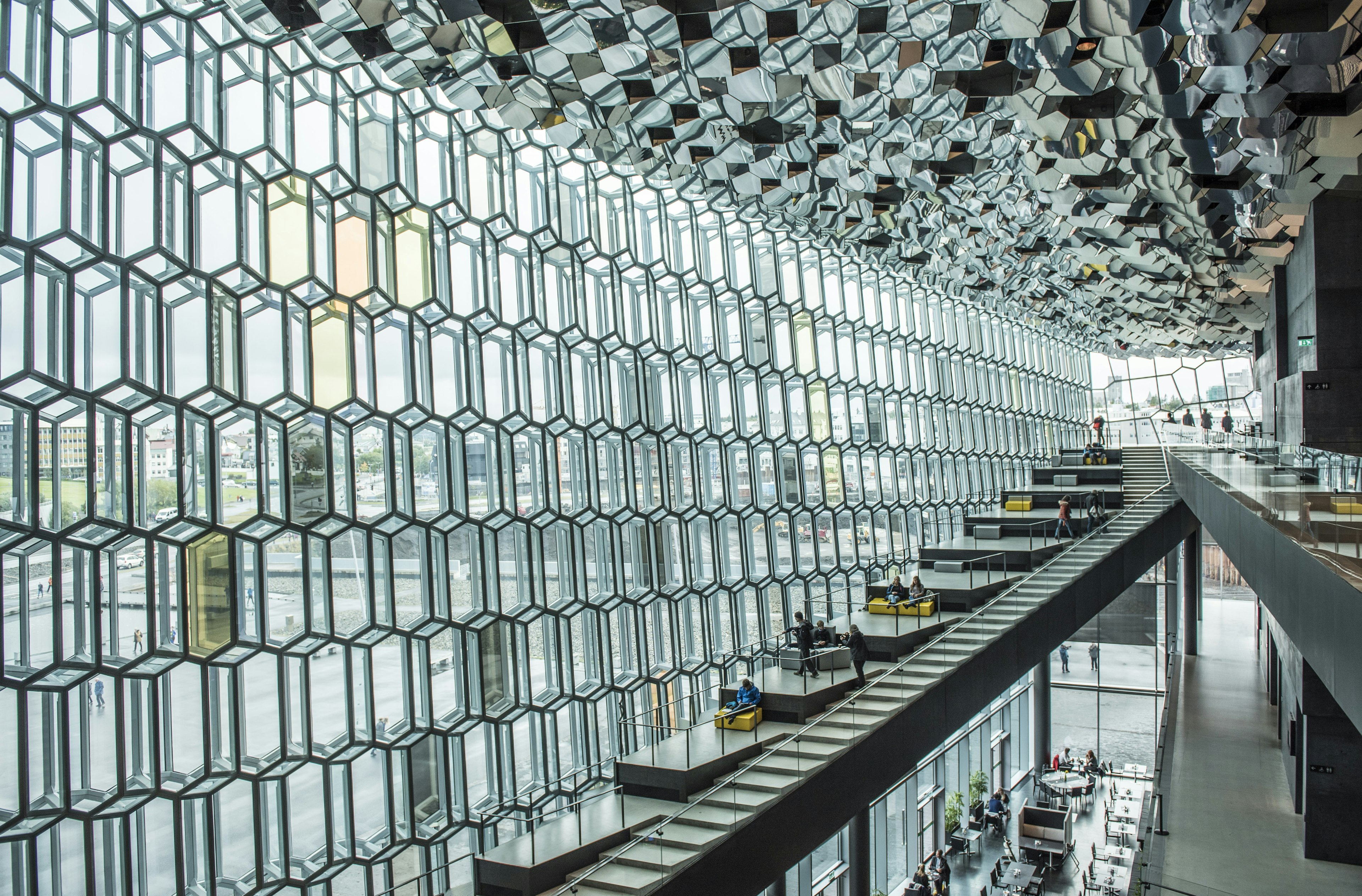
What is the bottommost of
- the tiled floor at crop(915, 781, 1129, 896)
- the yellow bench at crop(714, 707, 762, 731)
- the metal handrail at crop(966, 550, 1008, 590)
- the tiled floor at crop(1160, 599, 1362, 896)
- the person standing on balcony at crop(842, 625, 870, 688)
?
the tiled floor at crop(915, 781, 1129, 896)

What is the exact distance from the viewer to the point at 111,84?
24.8 ft

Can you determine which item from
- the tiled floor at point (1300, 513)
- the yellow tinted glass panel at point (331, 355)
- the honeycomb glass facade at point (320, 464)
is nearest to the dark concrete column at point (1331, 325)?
Answer: the tiled floor at point (1300, 513)

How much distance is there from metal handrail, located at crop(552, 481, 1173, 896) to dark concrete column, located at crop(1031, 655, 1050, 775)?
8279 millimetres

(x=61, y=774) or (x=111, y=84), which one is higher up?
(x=111, y=84)

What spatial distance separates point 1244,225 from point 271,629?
16303 millimetres

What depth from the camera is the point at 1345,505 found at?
754cm

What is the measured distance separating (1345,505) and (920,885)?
44.2 feet

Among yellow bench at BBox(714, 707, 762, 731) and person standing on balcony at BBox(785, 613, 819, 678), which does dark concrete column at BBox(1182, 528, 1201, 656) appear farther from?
yellow bench at BBox(714, 707, 762, 731)

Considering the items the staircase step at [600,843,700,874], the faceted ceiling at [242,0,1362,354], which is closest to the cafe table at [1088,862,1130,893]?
the faceted ceiling at [242,0,1362,354]

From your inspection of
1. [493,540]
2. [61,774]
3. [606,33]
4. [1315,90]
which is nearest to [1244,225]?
[1315,90]

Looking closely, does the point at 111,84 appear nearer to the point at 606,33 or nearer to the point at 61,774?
the point at 606,33

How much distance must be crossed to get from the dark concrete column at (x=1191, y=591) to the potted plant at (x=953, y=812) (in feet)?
54.8

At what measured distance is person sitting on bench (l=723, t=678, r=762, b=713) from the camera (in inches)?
438

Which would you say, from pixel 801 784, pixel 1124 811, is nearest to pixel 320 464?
pixel 801 784
